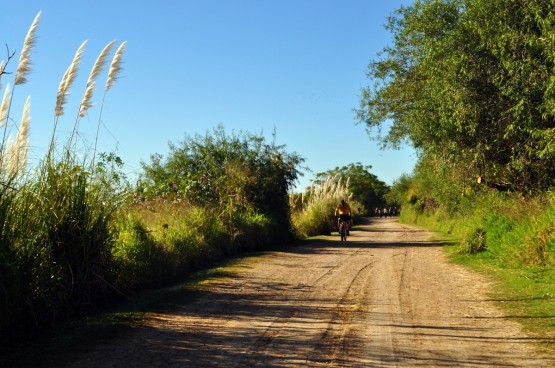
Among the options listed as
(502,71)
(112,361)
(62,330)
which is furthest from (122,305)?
(502,71)

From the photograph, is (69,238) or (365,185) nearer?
(69,238)

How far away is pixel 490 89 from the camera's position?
53.1 ft

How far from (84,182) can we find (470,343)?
5535 mm

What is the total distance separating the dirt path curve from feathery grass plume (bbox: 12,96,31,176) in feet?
8.60

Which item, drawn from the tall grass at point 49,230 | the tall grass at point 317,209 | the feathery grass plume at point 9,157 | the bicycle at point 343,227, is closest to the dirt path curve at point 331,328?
the tall grass at point 49,230

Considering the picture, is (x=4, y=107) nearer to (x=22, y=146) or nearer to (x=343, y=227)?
(x=22, y=146)

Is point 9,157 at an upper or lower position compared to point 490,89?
lower

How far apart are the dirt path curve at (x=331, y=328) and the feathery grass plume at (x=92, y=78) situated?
10.9ft

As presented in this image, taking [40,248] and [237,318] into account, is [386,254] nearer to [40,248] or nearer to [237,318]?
[237,318]

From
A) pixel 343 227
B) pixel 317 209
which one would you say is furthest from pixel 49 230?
pixel 317 209

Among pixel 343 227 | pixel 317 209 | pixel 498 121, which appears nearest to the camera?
pixel 498 121

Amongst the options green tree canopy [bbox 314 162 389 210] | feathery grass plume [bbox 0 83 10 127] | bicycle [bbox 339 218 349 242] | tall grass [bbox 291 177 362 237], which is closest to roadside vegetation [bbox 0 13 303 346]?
feathery grass plume [bbox 0 83 10 127]

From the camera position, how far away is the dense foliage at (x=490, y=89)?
1454cm

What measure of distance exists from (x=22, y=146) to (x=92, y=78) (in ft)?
5.60
